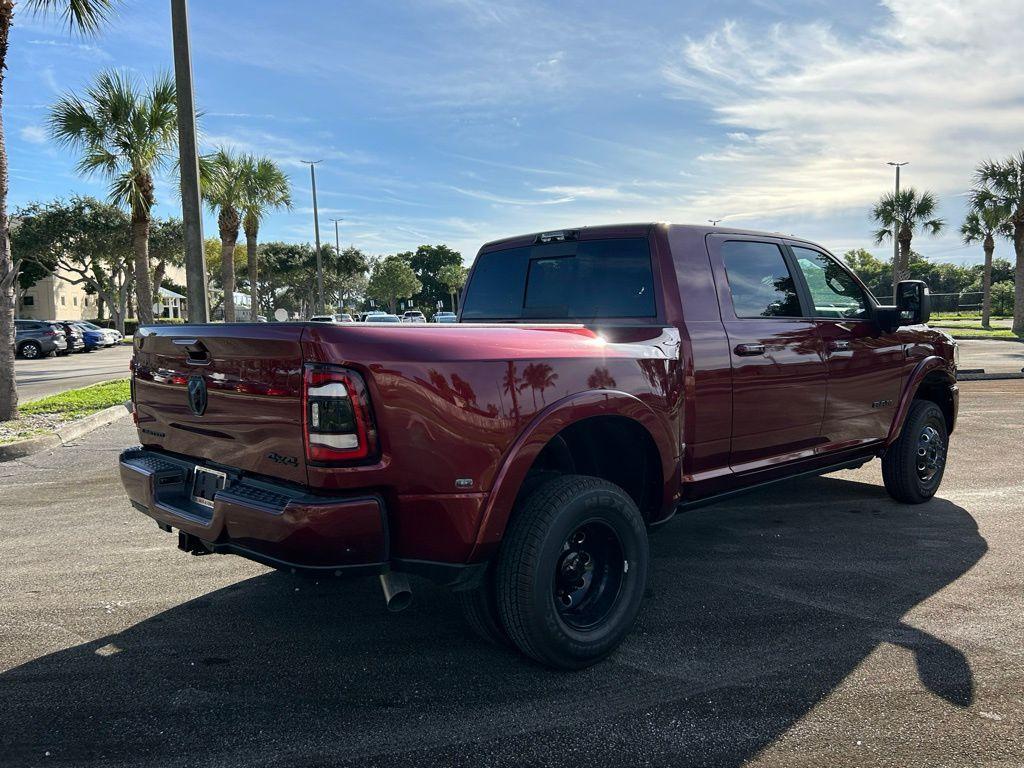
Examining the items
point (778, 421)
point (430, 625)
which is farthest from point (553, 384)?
point (778, 421)

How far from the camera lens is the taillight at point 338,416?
270 cm

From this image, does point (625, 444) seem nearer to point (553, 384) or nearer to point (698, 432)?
point (698, 432)

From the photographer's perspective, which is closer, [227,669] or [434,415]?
[434,415]

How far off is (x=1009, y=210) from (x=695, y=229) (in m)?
39.2

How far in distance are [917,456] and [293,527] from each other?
4959 millimetres

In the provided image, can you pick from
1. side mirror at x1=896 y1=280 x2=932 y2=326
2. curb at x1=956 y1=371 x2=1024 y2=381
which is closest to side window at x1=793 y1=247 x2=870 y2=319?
side mirror at x1=896 y1=280 x2=932 y2=326

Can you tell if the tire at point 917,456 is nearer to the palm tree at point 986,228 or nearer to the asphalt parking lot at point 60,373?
the asphalt parking lot at point 60,373

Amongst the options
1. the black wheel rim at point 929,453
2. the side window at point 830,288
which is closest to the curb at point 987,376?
the black wheel rim at point 929,453

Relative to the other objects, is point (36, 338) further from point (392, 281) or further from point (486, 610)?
point (392, 281)

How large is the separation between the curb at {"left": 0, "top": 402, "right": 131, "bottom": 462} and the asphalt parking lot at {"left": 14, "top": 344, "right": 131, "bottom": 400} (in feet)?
13.3

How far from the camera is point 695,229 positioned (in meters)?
4.21

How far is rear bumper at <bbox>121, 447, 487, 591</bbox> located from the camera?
2.70 metres

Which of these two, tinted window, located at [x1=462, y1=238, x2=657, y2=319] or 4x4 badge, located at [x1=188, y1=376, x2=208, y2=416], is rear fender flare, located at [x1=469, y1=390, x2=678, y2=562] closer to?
tinted window, located at [x1=462, y1=238, x2=657, y2=319]

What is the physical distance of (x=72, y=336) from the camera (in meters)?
30.2
